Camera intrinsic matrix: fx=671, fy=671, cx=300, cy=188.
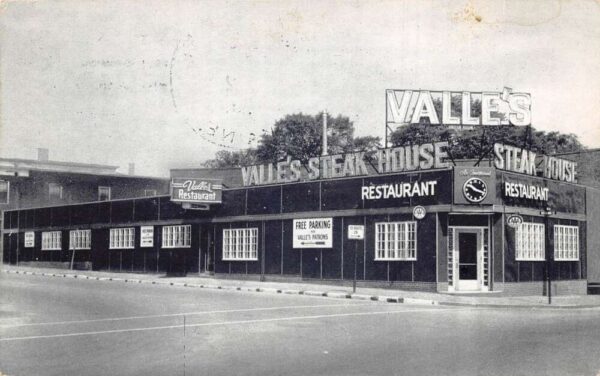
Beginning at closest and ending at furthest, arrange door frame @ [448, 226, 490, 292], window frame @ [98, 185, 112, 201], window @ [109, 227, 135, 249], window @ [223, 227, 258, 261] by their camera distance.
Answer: door frame @ [448, 226, 490, 292], window @ [223, 227, 258, 261], window @ [109, 227, 135, 249], window frame @ [98, 185, 112, 201]

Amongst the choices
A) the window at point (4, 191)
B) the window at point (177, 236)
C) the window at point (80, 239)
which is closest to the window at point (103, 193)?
the window at point (4, 191)

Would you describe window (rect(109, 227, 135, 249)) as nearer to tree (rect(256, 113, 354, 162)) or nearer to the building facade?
the building facade

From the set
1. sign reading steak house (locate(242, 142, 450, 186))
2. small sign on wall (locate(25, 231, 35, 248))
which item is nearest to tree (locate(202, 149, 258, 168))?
small sign on wall (locate(25, 231, 35, 248))

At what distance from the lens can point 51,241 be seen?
48.6 meters

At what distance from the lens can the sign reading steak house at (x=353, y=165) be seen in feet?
86.2

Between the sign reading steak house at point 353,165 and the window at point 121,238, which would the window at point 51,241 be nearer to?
the window at point 121,238

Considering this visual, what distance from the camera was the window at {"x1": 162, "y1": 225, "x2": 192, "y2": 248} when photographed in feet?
120

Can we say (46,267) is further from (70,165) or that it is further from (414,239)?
(70,165)

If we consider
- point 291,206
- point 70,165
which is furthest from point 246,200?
point 70,165

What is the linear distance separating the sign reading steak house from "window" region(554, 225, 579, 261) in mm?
7087

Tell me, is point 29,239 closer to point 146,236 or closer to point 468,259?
point 146,236

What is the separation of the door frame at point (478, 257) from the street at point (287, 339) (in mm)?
5152

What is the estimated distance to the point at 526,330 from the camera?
14.1 meters

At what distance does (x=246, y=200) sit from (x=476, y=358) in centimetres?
2378
